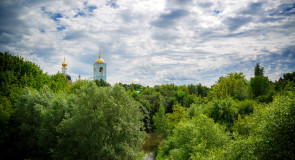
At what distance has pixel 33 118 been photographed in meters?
19.7

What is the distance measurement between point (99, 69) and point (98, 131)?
63.2m

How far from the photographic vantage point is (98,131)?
15.6 metres

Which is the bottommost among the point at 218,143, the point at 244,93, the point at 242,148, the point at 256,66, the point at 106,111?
the point at 218,143

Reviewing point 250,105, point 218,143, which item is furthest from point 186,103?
point 218,143

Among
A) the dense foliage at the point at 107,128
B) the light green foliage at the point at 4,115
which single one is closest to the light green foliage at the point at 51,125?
the dense foliage at the point at 107,128

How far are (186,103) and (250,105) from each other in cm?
4190

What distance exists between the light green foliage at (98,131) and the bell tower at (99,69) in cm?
5979

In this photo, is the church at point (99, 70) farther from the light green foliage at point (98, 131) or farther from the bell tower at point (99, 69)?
the light green foliage at point (98, 131)

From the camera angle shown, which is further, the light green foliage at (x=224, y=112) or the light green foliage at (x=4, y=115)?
the light green foliage at (x=224, y=112)

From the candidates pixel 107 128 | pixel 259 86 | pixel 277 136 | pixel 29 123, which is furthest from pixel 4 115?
pixel 259 86

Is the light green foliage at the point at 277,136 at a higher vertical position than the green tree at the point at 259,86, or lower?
lower

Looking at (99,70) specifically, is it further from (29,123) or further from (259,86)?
(259,86)

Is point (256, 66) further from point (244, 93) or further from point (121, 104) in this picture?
point (121, 104)

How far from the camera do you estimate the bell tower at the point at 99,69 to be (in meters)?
75.2
